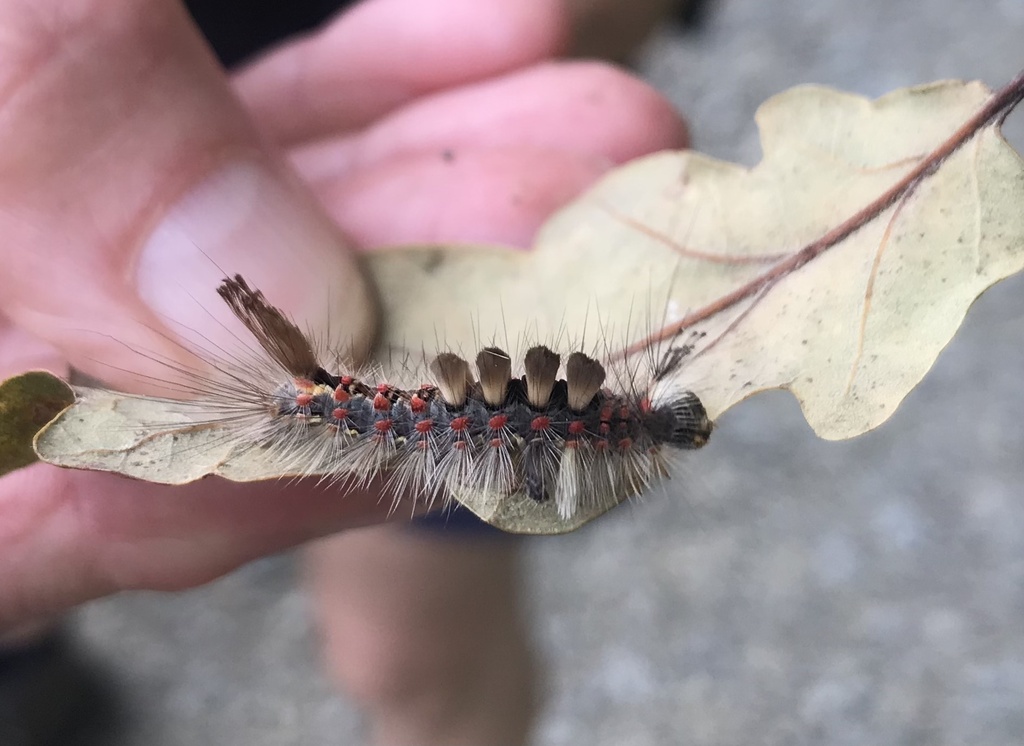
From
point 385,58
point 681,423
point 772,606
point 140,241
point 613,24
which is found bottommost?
point 681,423

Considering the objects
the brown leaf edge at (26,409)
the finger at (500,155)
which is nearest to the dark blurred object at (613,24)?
the finger at (500,155)

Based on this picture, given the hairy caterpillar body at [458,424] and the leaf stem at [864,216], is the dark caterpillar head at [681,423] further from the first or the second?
the leaf stem at [864,216]

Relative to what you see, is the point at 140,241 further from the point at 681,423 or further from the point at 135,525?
the point at 681,423

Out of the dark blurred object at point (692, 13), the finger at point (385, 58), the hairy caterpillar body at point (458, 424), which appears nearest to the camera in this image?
the hairy caterpillar body at point (458, 424)

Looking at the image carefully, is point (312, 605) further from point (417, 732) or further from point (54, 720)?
point (54, 720)

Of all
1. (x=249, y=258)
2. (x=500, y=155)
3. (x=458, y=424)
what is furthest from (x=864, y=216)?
(x=500, y=155)

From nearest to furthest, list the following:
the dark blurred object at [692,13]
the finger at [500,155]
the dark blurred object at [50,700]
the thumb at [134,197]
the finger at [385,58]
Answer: the thumb at [134,197], the finger at [500,155], the finger at [385,58], the dark blurred object at [50,700], the dark blurred object at [692,13]

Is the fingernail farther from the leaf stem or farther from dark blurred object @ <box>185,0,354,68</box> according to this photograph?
dark blurred object @ <box>185,0,354,68</box>
